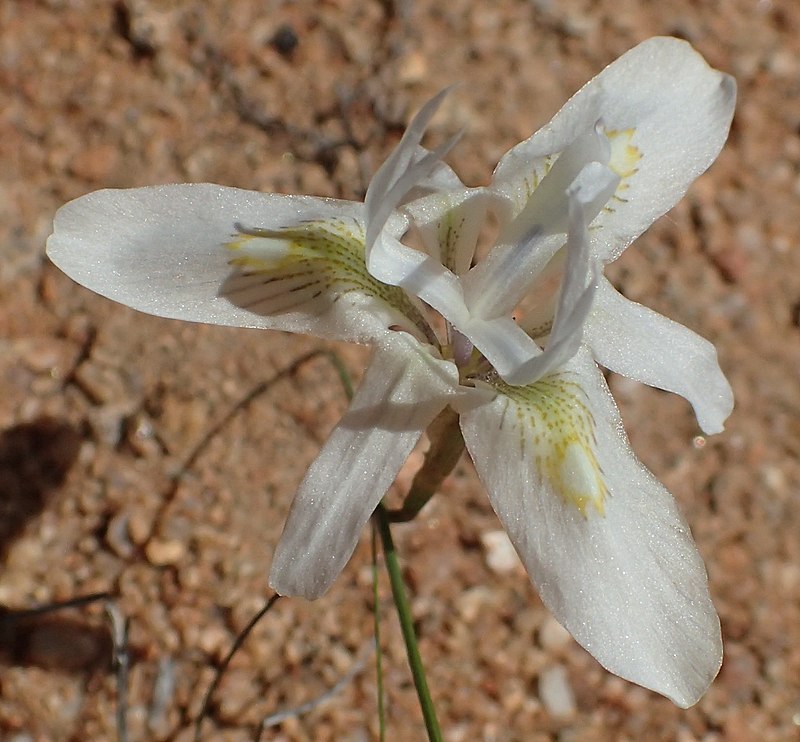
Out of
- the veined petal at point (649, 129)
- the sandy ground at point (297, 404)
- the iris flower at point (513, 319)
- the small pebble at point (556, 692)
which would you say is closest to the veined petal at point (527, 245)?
the iris flower at point (513, 319)

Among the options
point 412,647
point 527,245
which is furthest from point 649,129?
point 412,647

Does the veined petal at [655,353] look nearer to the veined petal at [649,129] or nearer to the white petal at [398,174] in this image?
the veined petal at [649,129]

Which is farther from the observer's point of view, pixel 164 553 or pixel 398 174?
pixel 164 553

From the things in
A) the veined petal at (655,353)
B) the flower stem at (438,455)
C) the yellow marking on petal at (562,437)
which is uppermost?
the veined petal at (655,353)

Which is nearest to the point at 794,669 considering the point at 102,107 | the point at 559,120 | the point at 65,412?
the point at 559,120

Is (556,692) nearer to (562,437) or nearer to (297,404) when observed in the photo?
(297,404)

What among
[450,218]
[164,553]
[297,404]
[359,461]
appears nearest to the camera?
[359,461]

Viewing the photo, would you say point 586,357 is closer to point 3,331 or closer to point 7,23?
point 3,331

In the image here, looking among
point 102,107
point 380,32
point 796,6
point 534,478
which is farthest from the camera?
point 796,6
